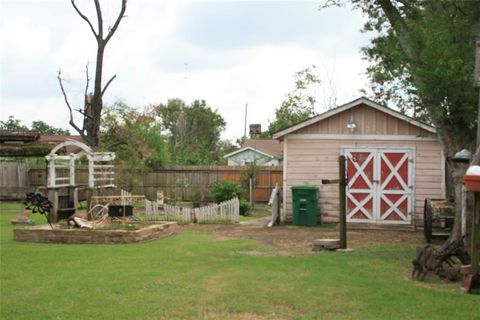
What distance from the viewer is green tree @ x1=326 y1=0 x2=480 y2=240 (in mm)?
9195

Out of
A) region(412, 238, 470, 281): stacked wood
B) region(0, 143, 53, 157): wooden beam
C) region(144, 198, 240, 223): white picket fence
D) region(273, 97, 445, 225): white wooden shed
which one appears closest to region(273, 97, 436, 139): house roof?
region(273, 97, 445, 225): white wooden shed

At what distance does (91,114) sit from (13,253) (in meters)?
15.6

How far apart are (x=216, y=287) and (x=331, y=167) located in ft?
32.9

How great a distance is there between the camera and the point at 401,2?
1125 centimetres

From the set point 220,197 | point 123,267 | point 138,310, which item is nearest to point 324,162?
point 220,197

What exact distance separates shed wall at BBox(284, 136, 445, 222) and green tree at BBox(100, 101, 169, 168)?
11289 mm

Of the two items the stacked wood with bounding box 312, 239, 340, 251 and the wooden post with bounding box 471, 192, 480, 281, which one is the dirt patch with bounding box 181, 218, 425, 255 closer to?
the stacked wood with bounding box 312, 239, 340, 251

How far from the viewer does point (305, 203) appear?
16.4 meters

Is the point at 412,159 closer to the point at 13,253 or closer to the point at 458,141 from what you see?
the point at 458,141

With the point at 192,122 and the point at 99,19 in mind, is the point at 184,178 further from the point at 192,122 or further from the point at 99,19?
the point at 192,122

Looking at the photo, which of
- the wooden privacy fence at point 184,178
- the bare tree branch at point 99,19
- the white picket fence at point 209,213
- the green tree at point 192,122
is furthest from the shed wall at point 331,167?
the green tree at point 192,122

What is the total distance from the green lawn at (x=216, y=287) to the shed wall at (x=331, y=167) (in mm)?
5563

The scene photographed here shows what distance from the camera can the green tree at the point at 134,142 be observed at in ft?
90.4

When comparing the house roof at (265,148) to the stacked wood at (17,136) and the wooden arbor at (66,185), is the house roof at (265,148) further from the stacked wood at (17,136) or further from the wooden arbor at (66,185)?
the wooden arbor at (66,185)
